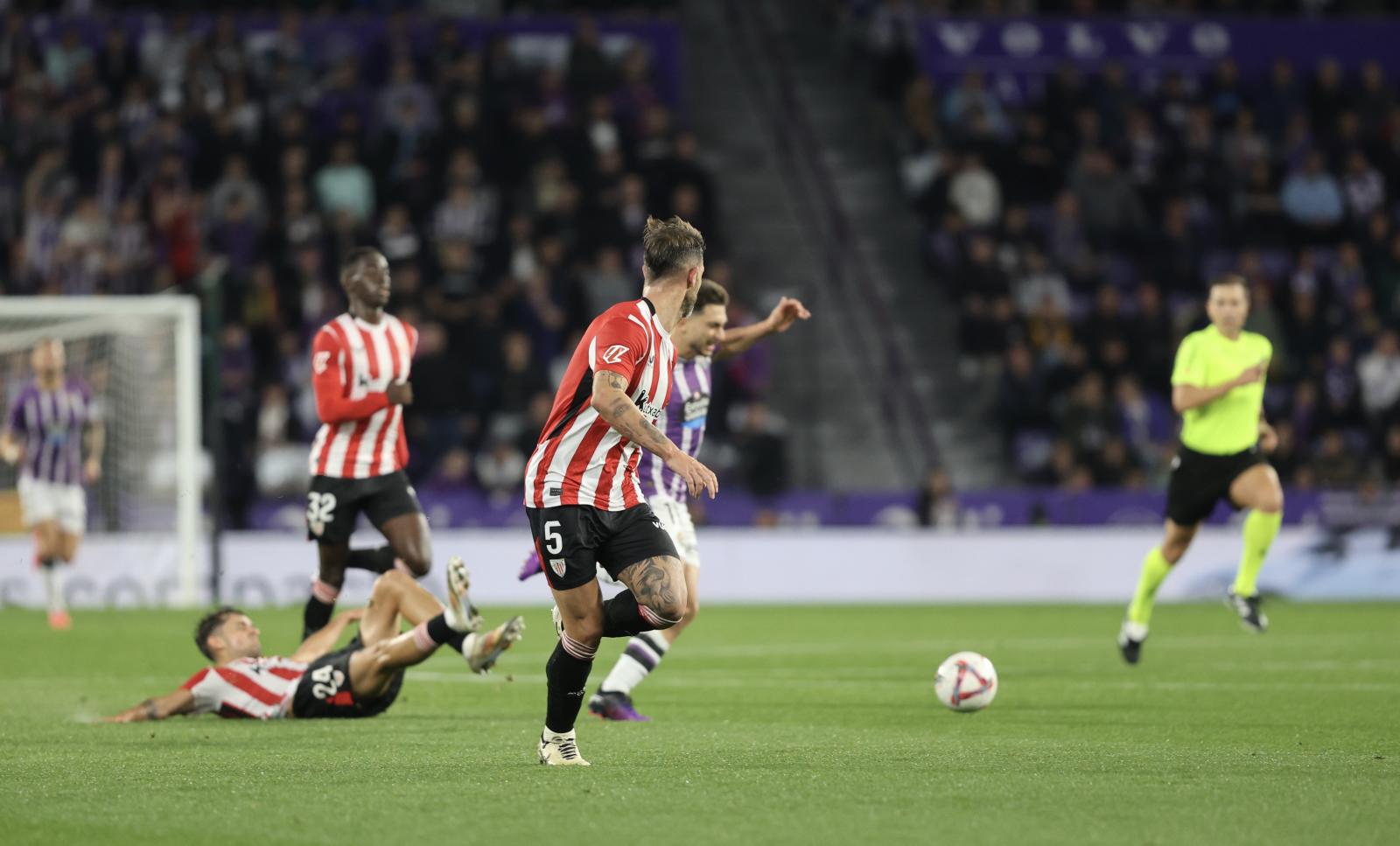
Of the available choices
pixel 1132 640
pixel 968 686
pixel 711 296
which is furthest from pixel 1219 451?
pixel 711 296

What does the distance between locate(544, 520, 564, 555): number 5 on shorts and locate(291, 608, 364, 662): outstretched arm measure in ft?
9.93

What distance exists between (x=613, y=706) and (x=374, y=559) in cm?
229

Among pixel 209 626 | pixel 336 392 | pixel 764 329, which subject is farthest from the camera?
pixel 336 392

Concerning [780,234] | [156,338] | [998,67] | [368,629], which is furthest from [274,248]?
[368,629]

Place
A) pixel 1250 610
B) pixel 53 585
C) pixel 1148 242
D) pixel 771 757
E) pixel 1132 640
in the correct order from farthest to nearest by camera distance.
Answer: pixel 1148 242
pixel 53 585
pixel 1250 610
pixel 1132 640
pixel 771 757

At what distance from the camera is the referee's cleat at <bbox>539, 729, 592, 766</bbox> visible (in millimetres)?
7719

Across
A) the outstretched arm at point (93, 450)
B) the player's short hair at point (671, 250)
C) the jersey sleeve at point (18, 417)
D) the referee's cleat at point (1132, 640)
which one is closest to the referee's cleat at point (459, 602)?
the player's short hair at point (671, 250)

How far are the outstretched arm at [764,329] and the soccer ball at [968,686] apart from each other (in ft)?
6.19

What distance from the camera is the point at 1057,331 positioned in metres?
22.6

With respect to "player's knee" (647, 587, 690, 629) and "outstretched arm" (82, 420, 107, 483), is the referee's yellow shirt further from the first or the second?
"outstretched arm" (82, 420, 107, 483)

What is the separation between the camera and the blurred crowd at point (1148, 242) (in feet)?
72.4

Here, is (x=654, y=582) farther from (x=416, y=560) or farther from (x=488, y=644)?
(x=416, y=560)

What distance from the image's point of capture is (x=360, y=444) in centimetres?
1161

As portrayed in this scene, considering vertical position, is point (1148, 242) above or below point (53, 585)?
above
